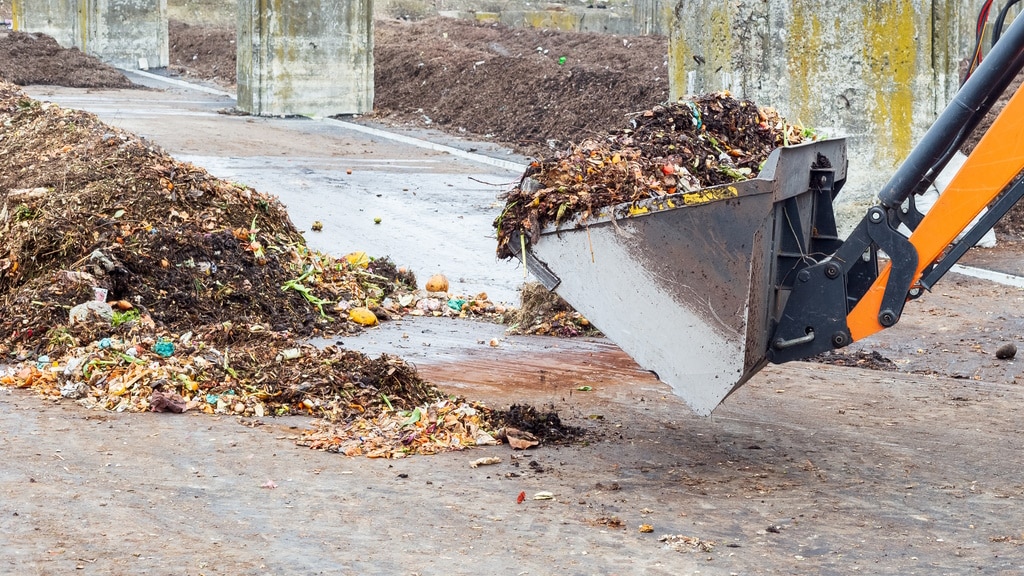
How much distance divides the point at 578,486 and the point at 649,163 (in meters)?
1.44

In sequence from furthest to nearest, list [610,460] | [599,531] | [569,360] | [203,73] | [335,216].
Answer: [203,73], [335,216], [569,360], [610,460], [599,531]

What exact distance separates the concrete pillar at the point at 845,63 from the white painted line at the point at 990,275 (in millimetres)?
1042

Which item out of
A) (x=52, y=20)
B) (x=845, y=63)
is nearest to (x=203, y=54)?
(x=52, y=20)

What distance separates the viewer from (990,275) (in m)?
10.4

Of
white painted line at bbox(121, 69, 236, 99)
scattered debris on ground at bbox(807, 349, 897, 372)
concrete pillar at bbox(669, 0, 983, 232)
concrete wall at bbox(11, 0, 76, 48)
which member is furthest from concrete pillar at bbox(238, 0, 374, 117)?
scattered debris on ground at bbox(807, 349, 897, 372)

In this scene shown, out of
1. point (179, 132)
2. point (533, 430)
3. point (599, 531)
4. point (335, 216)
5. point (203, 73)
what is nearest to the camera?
point (599, 531)

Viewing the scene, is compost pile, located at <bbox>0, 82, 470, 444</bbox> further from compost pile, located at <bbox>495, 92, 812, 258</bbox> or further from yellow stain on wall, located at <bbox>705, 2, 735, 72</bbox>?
yellow stain on wall, located at <bbox>705, 2, 735, 72</bbox>

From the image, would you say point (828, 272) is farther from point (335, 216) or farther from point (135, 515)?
point (335, 216)

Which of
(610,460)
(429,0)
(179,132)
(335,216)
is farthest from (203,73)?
(610,460)

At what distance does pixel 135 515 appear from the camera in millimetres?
4520

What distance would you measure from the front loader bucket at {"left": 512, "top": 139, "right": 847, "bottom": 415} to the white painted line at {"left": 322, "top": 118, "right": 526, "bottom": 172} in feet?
31.0

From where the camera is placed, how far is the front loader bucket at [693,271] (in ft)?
15.9

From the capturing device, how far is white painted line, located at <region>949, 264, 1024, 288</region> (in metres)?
10.0

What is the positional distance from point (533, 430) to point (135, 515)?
6.48 feet
